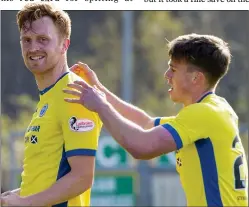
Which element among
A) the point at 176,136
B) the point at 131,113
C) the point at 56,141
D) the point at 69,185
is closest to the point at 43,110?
the point at 56,141

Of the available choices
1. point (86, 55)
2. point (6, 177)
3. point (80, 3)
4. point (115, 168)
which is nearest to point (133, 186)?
point (115, 168)

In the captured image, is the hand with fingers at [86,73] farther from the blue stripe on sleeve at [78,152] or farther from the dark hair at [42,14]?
the blue stripe on sleeve at [78,152]

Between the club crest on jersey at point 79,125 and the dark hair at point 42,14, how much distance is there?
65 cm

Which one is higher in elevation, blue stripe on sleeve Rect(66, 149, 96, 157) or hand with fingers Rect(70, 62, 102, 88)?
hand with fingers Rect(70, 62, 102, 88)

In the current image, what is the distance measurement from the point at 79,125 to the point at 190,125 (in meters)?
0.72

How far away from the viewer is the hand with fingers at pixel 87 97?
18.0ft

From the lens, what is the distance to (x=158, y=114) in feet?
80.4

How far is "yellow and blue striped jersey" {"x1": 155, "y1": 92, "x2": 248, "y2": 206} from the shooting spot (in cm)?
552

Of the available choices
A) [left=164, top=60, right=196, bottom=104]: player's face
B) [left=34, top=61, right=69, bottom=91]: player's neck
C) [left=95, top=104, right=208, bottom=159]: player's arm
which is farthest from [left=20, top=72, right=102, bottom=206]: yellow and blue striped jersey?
[left=164, top=60, right=196, bottom=104]: player's face

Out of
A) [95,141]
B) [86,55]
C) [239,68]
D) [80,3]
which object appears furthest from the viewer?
[86,55]

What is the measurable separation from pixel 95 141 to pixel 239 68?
1863 cm

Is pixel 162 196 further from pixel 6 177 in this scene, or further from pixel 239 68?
Answer: pixel 239 68

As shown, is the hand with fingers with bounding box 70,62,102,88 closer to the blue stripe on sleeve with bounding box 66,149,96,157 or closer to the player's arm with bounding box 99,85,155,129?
the player's arm with bounding box 99,85,155,129

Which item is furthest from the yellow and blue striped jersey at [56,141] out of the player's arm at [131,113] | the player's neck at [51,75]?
the player's arm at [131,113]
